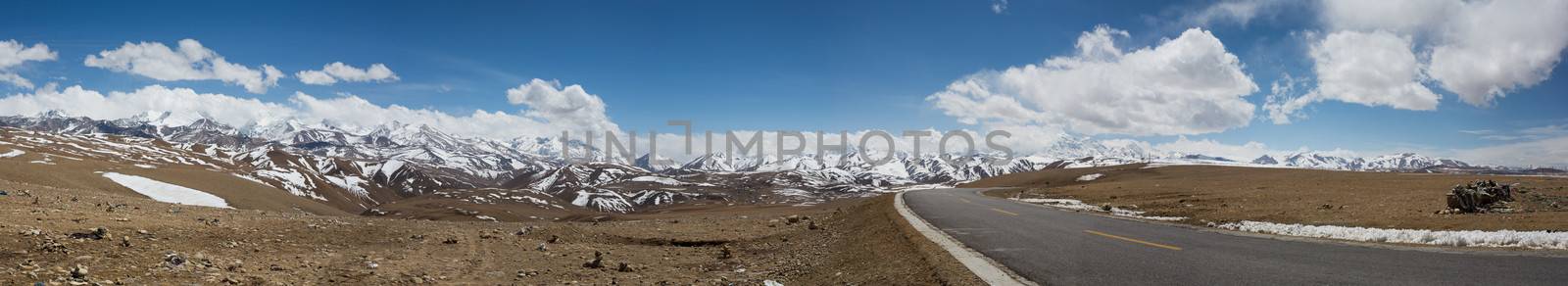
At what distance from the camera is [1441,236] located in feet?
50.7

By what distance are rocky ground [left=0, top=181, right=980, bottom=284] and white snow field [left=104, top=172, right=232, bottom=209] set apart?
332 feet

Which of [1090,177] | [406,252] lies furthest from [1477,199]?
[1090,177]

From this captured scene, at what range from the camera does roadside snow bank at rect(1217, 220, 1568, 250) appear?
14000mm

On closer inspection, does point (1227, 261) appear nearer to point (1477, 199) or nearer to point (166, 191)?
point (1477, 199)

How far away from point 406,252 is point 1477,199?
115 ft

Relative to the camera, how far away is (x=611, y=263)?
16.6 m

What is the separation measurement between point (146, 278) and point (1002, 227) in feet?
67.8

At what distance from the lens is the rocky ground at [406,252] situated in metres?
11.9

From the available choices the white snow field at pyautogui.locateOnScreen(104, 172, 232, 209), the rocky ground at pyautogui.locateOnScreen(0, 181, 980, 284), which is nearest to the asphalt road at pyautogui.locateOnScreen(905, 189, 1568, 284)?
the rocky ground at pyautogui.locateOnScreen(0, 181, 980, 284)

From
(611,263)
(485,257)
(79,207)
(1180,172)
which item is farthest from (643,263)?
(1180,172)

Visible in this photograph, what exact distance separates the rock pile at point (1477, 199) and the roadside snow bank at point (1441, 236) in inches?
322

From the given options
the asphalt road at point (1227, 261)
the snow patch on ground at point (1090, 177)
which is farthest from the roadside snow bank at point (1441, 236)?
the snow patch on ground at point (1090, 177)

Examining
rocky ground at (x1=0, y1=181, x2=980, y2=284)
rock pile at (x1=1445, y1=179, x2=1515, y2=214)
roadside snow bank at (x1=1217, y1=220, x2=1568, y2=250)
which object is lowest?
rocky ground at (x1=0, y1=181, x2=980, y2=284)

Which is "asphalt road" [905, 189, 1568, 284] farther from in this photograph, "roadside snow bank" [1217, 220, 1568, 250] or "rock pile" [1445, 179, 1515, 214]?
"rock pile" [1445, 179, 1515, 214]
